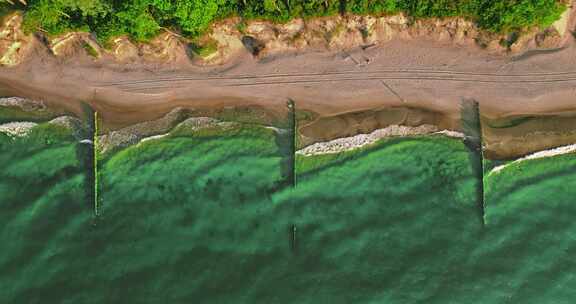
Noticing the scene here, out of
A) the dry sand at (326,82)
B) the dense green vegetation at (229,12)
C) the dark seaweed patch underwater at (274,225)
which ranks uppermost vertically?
the dense green vegetation at (229,12)

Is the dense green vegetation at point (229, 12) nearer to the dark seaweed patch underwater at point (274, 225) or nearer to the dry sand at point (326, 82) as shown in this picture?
the dry sand at point (326, 82)

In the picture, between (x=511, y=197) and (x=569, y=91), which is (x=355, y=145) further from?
(x=569, y=91)

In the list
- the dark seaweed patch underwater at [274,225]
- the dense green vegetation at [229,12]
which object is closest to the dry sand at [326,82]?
the dense green vegetation at [229,12]

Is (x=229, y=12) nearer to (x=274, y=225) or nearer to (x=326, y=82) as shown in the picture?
(x=326, y=82)

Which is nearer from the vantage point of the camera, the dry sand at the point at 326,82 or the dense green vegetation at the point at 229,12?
the dense green vegetation at the point at 229,12

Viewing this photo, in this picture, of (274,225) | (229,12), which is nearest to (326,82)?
(229,12)

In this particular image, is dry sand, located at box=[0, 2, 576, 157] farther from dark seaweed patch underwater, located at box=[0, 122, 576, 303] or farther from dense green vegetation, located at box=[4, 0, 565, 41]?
dark seaweed patch underwater, located at box=[0, 122, 576, 303]
